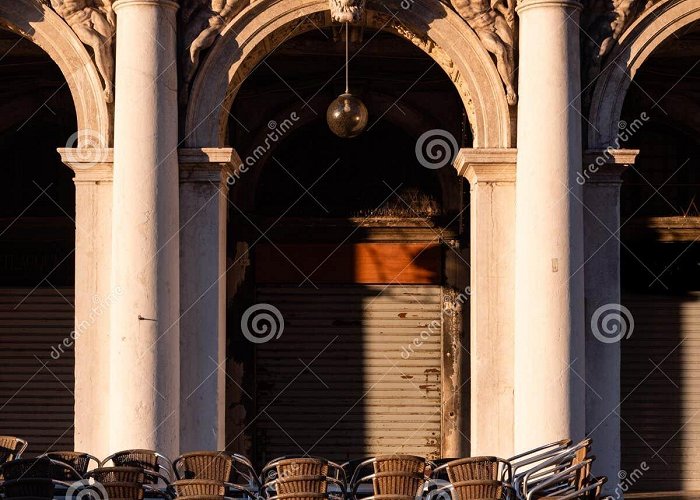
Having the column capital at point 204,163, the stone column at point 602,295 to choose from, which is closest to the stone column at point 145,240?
the column capital at point 204,163

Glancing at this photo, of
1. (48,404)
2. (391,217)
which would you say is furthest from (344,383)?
(48,404)

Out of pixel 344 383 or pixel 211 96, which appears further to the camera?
pixel 344 383

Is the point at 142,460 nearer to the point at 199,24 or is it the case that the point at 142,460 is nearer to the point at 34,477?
the point at 34,477

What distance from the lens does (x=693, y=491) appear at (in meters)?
18.0

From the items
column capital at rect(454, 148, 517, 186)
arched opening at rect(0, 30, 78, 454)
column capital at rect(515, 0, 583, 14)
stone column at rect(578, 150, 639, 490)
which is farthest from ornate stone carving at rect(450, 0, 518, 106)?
arched opening at rect(0, 30, 78, 454)

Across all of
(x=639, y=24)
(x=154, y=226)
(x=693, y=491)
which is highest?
(x=639, y=24)

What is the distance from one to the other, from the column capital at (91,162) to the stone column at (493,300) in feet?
12.7

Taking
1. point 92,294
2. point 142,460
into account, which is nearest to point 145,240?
point 92,294

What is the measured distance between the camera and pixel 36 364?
1819 cm

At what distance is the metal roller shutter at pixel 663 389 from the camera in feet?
59.3

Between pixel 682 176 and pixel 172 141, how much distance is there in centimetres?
797

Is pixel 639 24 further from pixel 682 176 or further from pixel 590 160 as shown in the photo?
pixel 682 176

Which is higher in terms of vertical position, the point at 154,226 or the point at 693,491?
the point at 154,226

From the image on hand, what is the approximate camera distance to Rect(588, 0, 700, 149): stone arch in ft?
47.4
